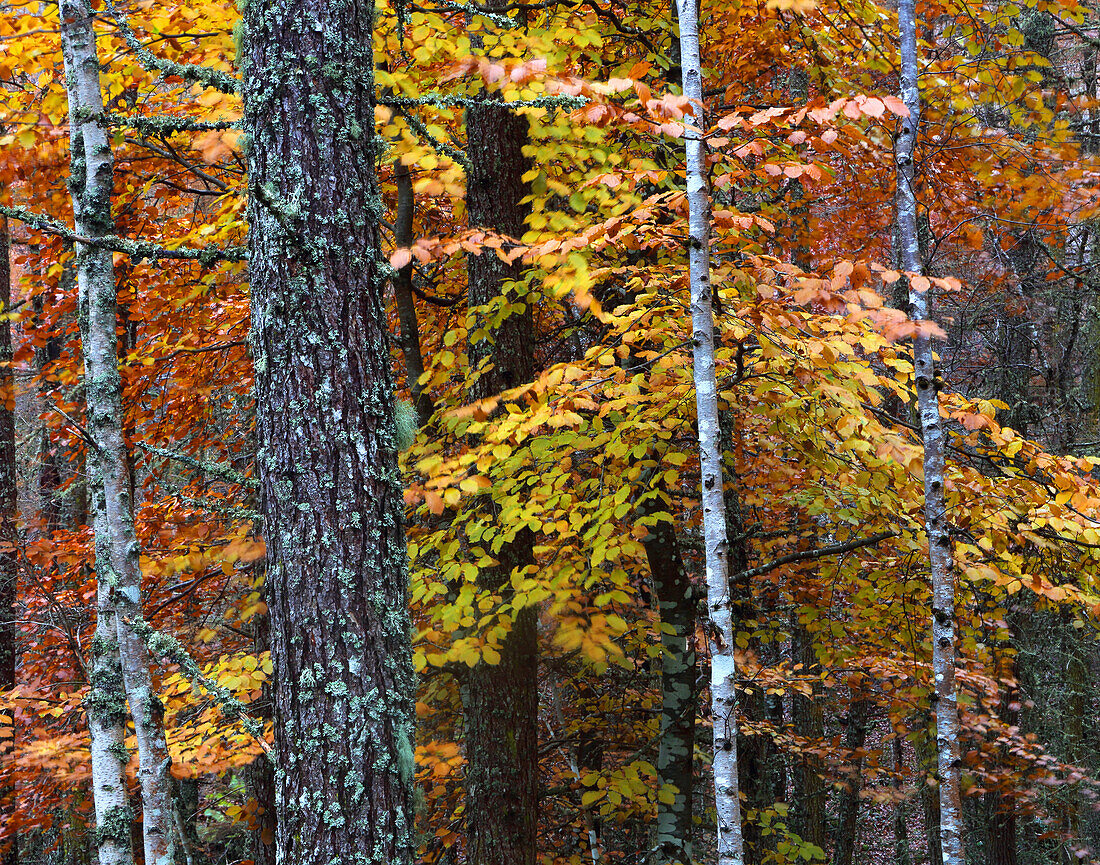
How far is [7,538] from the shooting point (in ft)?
27.8

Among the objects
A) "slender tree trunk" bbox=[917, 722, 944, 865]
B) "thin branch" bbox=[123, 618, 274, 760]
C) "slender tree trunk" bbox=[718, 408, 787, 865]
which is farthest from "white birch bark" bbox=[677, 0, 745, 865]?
"slender tree trunk" bbox=[917, 722, 944, 865]

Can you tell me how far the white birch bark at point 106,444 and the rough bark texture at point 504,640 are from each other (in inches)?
97.7

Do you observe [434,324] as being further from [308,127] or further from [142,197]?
[308,127]

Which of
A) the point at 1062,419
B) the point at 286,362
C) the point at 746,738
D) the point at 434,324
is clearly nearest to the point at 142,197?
the point at 434,324

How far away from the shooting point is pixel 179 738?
6.52 m

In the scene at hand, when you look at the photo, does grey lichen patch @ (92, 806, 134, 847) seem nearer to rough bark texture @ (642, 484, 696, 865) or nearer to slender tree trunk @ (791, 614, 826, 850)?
rough bark texture @ (642, 484, 696, 865)

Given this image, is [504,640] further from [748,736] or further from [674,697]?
[748,736]

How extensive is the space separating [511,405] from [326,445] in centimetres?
169

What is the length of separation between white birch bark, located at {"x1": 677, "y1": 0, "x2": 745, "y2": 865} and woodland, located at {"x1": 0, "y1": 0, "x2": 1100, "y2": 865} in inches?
0.8

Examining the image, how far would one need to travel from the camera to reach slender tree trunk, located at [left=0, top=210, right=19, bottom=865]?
818cm

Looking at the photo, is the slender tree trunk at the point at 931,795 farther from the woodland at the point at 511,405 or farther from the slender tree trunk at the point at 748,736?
the slender tree trunk at the point at 748,736

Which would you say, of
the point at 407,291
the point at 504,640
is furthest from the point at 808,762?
the point at 407,291

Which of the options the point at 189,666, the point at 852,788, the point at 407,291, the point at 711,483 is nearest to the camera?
the point at 189,666

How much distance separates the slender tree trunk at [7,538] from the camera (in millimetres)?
8179
